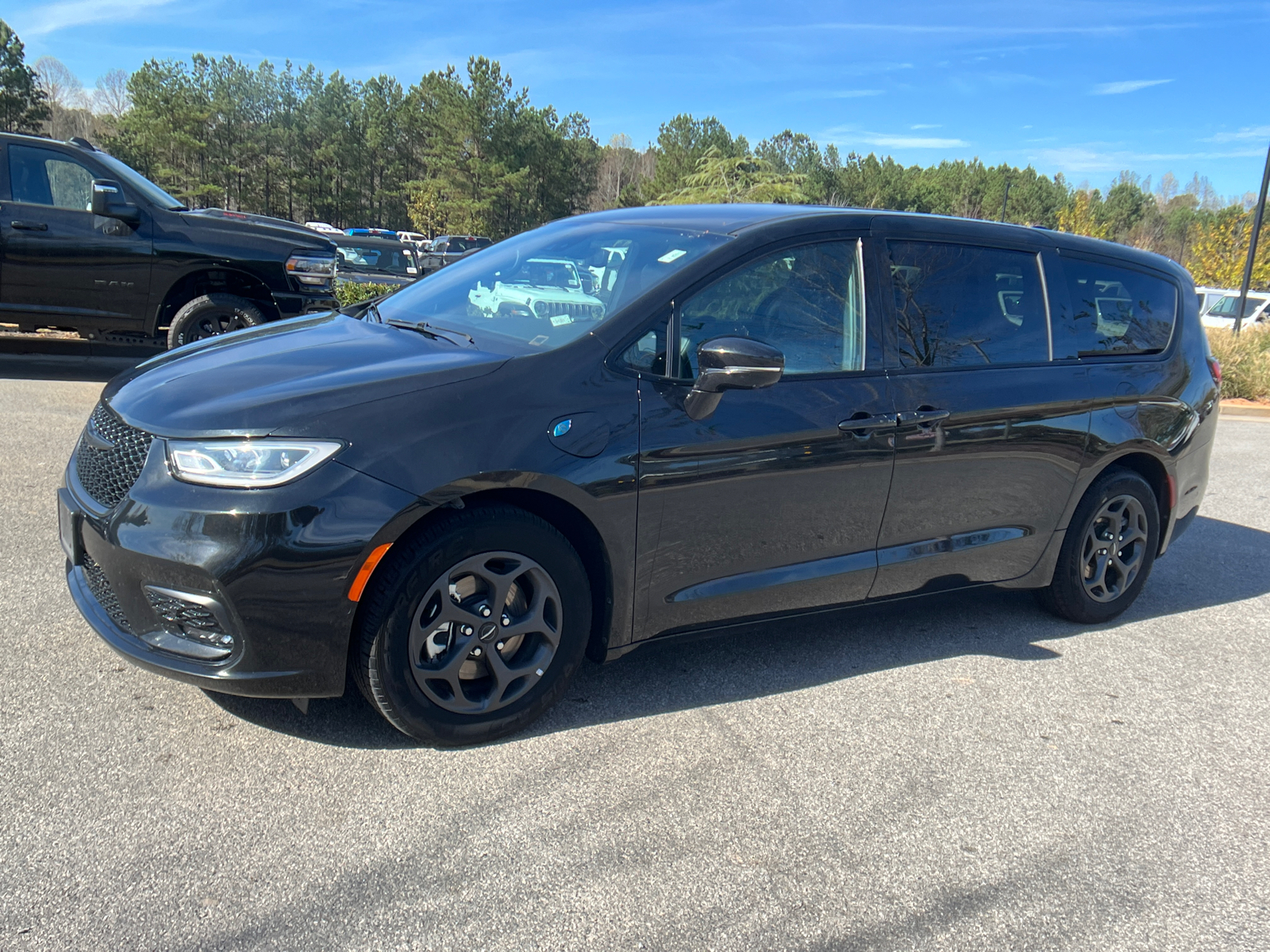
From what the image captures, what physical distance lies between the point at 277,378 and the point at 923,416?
2329 millimetres

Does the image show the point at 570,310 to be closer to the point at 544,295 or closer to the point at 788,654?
the point at 544,295

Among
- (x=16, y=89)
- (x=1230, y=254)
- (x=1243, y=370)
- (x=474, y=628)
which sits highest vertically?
(x=16, y=89)

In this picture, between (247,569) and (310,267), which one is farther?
(310,267)

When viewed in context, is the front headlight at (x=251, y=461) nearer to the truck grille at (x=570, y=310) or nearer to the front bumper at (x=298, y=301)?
the truck grille at (x=570, y=310)

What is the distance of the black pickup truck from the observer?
8195 millimetres

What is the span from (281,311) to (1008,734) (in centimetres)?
727

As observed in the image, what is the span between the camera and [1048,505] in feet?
13.9

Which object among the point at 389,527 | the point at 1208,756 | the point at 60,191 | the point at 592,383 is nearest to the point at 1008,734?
the point at 1208,756

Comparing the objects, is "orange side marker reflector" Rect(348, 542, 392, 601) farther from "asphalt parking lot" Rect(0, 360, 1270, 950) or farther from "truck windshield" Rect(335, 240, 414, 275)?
"truck windshield" Rect(335, 240, 414, 275)

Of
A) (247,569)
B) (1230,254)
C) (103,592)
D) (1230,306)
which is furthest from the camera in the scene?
(1230,254)

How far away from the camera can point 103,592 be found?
9.72 feet

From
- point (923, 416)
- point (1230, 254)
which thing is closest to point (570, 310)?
point (923, 416)

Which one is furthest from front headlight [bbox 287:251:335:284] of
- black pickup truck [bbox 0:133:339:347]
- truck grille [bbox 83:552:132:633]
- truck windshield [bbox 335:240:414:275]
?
truck windshield [bbox 335:240:414:275]

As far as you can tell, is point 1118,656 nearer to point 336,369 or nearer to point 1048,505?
point 1048,505
